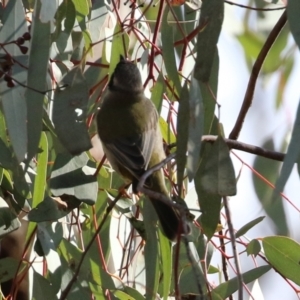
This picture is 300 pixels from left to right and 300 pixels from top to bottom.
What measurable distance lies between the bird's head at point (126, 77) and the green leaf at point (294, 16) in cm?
79

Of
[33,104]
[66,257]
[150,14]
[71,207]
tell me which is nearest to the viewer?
[33,104]

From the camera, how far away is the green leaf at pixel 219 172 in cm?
144

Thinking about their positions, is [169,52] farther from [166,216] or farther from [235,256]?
[235,256]

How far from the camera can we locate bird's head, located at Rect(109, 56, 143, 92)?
216 centimetres

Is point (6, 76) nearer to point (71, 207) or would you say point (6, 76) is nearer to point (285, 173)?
point (71, 207)

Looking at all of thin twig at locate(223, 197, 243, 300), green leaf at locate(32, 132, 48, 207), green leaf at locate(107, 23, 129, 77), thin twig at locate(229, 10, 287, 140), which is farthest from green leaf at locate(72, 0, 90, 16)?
thin twig at locate(223, 197, 243, 300)

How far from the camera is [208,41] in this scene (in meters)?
1.53

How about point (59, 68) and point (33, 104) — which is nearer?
point (33, 104)

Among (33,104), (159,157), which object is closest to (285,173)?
(33,104)

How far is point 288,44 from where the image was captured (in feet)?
8.21

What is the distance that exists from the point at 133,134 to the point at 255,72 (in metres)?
0.59

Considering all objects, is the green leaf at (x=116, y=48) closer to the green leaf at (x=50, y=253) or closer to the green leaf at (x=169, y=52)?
Answer: the green leaf at (x=169, y=52)

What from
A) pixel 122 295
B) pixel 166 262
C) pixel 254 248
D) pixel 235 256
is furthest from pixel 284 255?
pixel 235 256

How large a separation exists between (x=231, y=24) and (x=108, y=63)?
0.47 m
